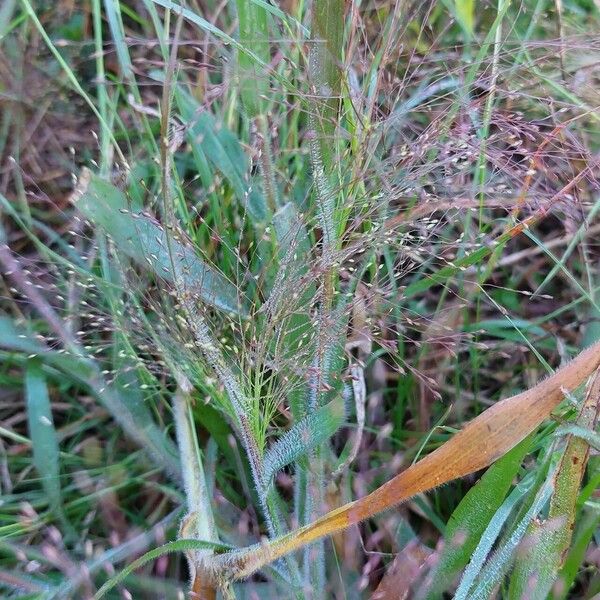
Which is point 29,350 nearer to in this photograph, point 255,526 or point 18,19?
point 255,526

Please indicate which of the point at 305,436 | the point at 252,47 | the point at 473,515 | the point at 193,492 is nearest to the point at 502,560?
the point at 473,515

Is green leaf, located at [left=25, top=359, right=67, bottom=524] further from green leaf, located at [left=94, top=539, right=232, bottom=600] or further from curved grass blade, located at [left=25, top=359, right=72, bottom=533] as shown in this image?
green leaf, located at [left=94, top=539, right=232, bottom=600]

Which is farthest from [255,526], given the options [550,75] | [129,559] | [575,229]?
[550,75]

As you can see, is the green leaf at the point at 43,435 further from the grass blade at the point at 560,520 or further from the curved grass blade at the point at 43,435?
the grass blade at the point at 560,520

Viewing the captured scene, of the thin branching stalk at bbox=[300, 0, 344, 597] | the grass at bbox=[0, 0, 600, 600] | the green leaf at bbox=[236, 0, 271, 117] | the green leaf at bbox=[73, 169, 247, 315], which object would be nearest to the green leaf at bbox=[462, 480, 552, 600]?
the grass at bbox=[0, 0, 600, 600]

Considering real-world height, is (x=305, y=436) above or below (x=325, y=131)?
below

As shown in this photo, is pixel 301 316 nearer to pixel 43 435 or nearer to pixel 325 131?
pixel 325 131
